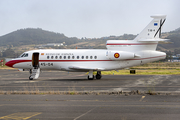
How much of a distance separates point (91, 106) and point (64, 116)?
253 cm

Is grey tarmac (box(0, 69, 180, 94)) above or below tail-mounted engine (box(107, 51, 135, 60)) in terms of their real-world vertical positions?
below

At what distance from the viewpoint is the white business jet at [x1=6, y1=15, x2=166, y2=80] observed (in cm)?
2892

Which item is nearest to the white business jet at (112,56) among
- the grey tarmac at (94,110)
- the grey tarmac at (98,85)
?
the grey tarmac at (98,85)

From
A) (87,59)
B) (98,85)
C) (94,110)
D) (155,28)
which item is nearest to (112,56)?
(87,59)

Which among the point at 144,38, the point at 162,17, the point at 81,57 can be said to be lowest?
the point at 81,57

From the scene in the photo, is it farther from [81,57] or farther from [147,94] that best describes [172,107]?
[81,57]

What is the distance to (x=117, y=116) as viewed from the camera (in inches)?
393

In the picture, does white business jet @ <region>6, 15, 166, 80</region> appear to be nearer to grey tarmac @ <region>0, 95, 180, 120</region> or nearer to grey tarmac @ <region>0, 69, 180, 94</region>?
grey tarmac @ <region>0, 69, 180, 94</region>

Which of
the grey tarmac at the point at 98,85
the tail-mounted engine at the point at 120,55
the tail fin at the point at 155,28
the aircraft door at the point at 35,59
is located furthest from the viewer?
the aircraft door at the point at 35,59

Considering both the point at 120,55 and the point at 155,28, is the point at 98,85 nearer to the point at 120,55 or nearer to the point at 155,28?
the point at 120,55

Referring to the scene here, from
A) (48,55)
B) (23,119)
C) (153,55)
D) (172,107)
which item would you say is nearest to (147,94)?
(172,107)

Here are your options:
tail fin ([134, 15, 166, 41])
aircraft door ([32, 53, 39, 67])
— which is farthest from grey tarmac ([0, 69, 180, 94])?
tail fin ([134, 15, 166, 41])

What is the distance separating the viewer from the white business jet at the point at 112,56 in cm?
2892

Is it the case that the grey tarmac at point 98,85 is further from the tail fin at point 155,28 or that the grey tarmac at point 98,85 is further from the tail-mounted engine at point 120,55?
the tail fin at point 155,28
